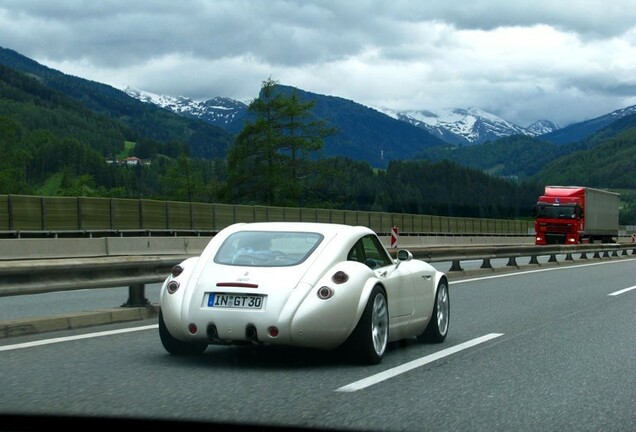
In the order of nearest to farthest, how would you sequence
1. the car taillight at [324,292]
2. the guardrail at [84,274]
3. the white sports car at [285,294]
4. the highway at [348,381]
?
the highway at [348,381]
the white sports car at [285,294]
the car taillight at [324,292]
the guardrail at [84,274]

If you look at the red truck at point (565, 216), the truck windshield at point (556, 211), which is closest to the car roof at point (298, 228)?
the red truck at point (565, 216)

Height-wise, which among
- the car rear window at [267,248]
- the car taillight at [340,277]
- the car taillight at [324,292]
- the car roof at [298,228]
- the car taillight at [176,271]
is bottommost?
the car taillight at [324,292]

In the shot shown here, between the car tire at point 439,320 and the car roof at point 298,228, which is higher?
the car roof at point 298,228

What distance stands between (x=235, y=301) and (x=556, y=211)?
143ft

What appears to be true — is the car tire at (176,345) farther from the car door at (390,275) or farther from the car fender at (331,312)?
the car door at (390,275)

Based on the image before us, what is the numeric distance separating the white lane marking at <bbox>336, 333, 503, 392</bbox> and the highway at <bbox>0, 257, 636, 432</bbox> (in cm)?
2

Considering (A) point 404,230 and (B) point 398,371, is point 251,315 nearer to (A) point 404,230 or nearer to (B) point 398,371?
(B) point 398,371

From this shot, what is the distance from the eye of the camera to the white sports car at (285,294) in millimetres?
7254

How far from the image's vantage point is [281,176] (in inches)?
3206

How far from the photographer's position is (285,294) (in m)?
7.28

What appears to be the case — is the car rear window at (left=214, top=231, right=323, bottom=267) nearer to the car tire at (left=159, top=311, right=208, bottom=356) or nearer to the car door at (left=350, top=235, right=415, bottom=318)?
the car door at (left=350, top=235, right=415, bottom=318)

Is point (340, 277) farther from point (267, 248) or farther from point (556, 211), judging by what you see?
point (556, 211)

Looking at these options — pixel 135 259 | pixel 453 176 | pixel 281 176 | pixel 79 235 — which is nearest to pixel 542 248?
pixel 79 235

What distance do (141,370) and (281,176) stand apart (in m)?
74.2
